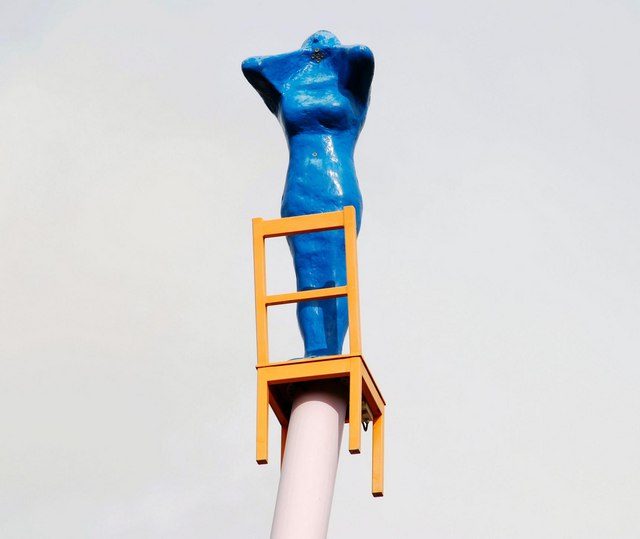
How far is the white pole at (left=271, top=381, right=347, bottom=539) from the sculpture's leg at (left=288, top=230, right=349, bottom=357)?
0.78 m

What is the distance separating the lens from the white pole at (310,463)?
13.6m

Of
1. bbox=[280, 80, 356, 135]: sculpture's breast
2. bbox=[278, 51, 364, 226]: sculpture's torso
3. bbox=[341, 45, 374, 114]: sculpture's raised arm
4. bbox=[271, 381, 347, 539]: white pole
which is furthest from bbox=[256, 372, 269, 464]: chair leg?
bbox=[341, 45, 374, 114]: sculpture's raised arm

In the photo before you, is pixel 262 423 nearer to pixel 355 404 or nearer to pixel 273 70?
pixel 355 404

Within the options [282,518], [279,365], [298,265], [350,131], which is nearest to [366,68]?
[350,131]

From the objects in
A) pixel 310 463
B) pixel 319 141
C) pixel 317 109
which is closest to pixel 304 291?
pixel 310 463

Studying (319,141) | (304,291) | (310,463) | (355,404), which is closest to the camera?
(310,463)

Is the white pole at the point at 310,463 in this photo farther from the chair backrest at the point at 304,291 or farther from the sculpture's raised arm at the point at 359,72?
the sculpture's raised arm at the point at 359,72

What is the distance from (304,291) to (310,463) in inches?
67.2

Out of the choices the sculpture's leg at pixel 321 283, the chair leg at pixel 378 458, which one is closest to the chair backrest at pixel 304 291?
the sculpture's leg at pixel 321 283

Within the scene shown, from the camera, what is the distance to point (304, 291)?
14906 mm

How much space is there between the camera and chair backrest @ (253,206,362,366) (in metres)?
14.5

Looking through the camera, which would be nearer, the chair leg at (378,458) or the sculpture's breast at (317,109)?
the chair leg at (378,458)

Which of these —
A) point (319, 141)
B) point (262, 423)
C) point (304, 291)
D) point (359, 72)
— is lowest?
point (262, 423)

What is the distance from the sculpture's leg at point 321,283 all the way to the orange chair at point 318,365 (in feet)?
1.67
